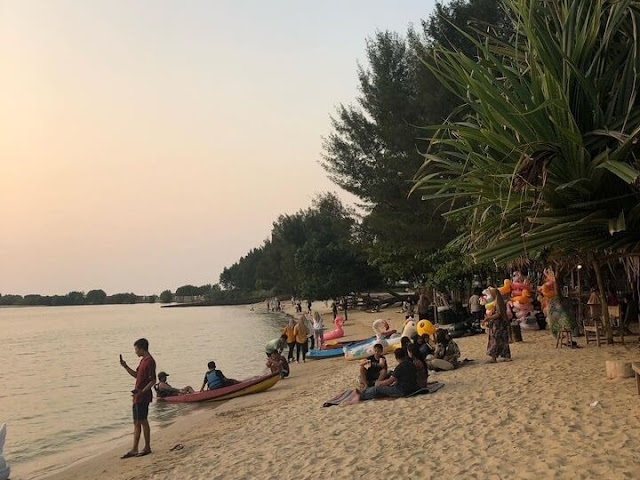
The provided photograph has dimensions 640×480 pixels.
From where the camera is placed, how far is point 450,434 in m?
6.50

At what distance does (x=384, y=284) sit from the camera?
2117 inches

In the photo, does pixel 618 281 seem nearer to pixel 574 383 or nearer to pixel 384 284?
pixel 574 383

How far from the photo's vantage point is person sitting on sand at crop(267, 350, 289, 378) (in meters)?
15.3

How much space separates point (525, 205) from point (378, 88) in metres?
18.9

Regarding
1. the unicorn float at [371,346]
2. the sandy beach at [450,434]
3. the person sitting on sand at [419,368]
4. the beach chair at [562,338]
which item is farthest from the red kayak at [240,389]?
the beach chair at [562,338]

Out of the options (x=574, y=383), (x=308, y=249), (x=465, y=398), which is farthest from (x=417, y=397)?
(x=308, y=249)

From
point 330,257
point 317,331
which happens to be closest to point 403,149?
point 317,331

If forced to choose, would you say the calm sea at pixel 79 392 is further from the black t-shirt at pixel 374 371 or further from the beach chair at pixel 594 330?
the beach chair at pixel 594 330

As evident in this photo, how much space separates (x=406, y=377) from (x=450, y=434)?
238 centimetres

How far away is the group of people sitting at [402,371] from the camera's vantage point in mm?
8852

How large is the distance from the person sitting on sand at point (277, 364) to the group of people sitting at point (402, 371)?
5414 mm

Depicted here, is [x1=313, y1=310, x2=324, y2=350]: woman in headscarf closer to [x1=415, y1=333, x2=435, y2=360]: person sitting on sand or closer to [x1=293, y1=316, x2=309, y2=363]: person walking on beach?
[x1=293, y1=316, x2=309, y2=363]: person walking on beach

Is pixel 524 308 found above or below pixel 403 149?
below

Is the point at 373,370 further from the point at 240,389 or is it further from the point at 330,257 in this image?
the point at 330,257
